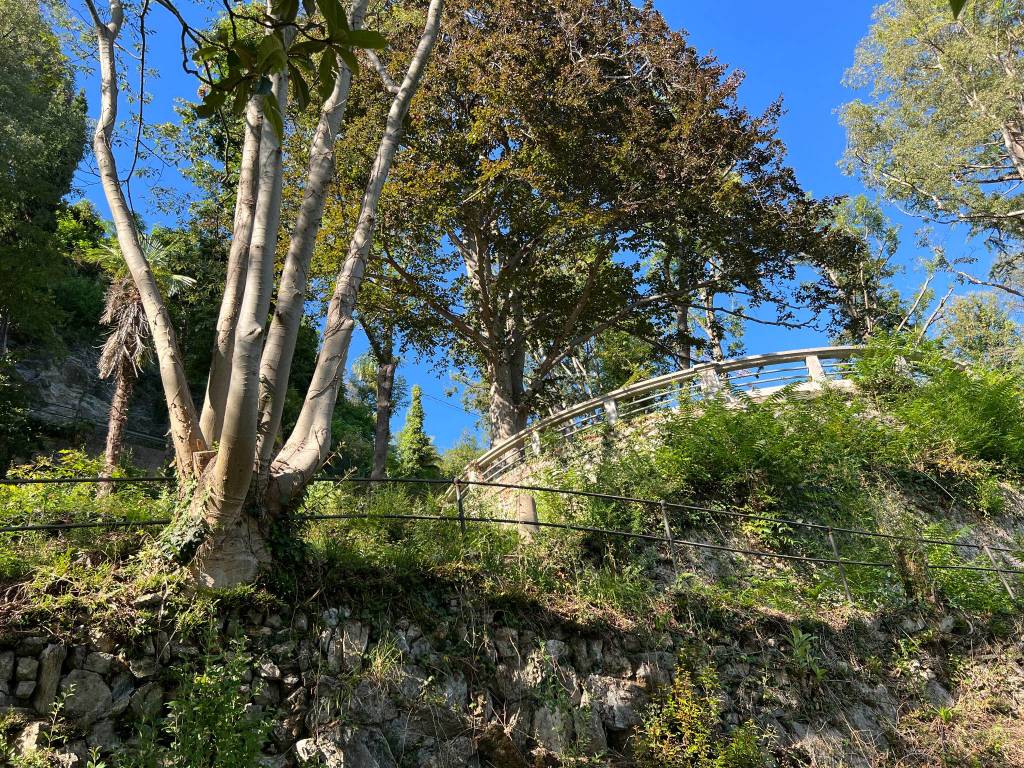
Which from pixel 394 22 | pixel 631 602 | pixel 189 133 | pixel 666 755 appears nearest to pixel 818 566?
pixel 631 602

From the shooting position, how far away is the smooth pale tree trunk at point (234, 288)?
5.27 m

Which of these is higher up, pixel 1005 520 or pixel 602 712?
pixel 1005 520

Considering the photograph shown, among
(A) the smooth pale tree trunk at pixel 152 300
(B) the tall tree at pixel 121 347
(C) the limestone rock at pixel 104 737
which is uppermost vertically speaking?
(B) the tall tree at pixel 121 347

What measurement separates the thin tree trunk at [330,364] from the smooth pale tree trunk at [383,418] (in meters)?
8.97

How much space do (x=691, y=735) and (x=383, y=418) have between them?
10852mm

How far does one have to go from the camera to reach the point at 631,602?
6.61 m

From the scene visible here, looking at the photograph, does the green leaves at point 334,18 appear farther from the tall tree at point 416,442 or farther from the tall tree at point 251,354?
the tall tree at point 416,442

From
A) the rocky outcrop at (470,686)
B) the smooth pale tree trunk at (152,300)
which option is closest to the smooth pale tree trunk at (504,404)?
the rocky outcrop at (470,686)

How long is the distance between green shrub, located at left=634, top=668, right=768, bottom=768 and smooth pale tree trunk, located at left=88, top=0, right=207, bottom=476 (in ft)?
13.5

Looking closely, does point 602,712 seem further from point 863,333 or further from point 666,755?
point 863,333

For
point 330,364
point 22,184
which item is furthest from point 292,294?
point 22,184

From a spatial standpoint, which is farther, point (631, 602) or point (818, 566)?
point (818, 566)

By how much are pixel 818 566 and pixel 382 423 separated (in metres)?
9.74

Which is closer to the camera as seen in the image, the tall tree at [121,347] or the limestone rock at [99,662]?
the limestone rock at [99,662]
